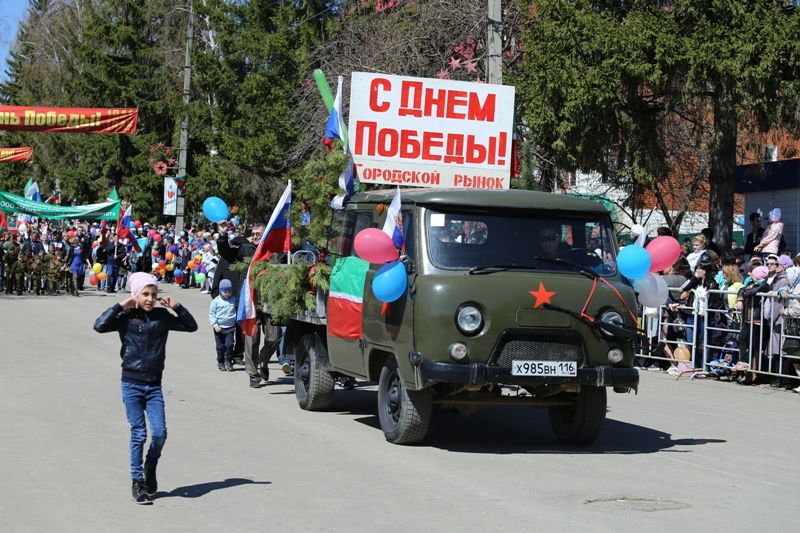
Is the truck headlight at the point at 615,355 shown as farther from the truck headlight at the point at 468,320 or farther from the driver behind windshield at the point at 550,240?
the truck headlight at the point at 468,320

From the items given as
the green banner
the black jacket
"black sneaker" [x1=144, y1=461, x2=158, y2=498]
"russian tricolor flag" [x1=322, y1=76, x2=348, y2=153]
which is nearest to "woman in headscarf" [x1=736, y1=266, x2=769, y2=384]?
"russian tricolor flag" [x1=322, y1=76, x2=348, y2=153]

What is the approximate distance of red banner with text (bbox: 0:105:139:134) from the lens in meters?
34.8

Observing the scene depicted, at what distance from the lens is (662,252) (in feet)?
37.2

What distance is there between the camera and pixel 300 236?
1370 centimetres

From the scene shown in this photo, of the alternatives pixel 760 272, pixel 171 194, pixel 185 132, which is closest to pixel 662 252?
pixel 760 272

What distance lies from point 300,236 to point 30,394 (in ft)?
12.0

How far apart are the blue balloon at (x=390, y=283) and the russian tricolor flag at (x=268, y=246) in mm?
3605

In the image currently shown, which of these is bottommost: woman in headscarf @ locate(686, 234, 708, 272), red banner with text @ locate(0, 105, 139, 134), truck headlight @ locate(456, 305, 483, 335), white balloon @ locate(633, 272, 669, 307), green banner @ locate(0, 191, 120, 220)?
truck headlight @ locate(456, 305, 483, 335)

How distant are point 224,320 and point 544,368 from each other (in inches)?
291

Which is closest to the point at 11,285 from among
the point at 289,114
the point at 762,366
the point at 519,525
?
the point at 289,114

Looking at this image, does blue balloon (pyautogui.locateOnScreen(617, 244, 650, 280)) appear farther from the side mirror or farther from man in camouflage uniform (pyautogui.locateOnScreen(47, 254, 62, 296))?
man in camouflage uniform (pyautogui.locateOnScreen(47, 254, 62, 296))

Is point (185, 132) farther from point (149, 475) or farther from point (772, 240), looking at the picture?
point (149, 475)

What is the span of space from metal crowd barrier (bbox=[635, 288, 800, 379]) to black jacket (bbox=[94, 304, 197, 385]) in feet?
32.8

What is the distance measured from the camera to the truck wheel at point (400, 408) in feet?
35.1
